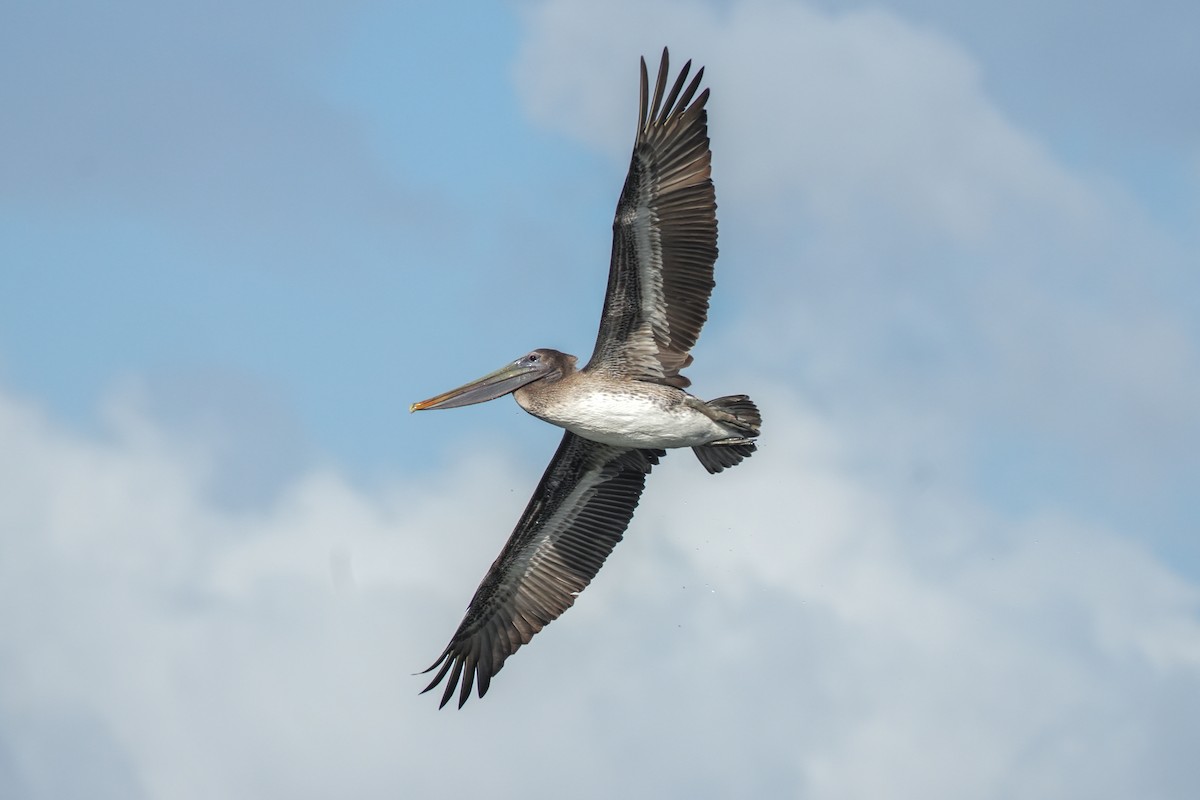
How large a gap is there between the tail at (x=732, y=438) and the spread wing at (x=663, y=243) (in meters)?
0.43

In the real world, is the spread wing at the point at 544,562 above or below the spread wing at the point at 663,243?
below

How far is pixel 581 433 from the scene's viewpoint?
18172 millimetres

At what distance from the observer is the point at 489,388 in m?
18.5

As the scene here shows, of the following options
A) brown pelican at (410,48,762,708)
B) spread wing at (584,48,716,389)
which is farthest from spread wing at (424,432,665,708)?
spread wing at (584,48,716,389)

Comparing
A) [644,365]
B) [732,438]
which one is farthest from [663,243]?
[732,438]

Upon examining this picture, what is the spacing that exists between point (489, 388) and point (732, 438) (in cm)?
238

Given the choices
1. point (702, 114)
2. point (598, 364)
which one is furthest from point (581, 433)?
point (702, 114)

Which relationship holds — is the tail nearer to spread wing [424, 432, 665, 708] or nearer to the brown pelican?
the brown pelican

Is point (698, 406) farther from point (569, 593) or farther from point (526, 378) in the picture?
point (569, 593)

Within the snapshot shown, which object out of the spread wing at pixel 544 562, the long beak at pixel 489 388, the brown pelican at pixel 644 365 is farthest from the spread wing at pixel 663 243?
the spread wing at pixel 544 562

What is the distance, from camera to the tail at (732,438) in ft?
58.2

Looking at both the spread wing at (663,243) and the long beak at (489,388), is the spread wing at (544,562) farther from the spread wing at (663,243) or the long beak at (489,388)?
the spread wing at (663,243)

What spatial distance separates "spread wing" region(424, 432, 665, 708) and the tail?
143 centimetres

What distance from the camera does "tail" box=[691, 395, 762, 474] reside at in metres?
17.7
